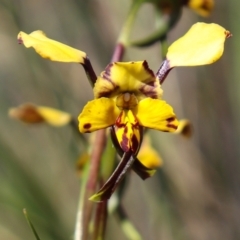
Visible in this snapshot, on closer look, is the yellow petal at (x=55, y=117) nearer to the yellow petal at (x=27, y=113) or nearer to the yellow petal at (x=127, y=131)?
the yellow petal at (x=27, y=113)

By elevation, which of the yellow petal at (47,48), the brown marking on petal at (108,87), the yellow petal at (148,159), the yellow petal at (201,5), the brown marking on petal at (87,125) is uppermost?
the yellow petal at (201,5)

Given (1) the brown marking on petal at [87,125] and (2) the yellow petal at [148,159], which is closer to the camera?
(1) the brown marking on petal at [87,125]

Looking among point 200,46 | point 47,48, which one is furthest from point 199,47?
point 47,48

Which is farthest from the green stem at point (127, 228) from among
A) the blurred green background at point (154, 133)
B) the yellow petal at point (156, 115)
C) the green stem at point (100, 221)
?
the blurred green background at point (154, 133)

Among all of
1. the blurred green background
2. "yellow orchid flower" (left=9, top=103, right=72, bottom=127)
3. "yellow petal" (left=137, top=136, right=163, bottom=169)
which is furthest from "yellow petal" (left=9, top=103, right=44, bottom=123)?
the blurred green background

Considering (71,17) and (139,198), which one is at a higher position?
(71,17)

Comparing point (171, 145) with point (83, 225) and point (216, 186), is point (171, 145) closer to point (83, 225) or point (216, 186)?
point (216, 186)

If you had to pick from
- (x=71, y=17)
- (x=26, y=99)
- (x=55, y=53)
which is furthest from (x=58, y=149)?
(x=55, y=53)
